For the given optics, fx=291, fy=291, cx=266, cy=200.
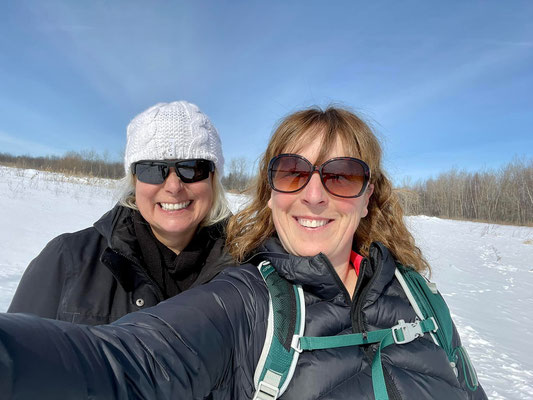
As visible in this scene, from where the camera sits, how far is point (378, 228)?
75.8 inches

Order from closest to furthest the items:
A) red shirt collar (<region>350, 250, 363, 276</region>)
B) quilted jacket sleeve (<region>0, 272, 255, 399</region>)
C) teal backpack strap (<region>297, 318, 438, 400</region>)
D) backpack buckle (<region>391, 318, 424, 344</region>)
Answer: quilted jacket sleeve (<region>0, 272, 255, 399</region>) < teal backpack strap (<region>297, 318, 438, 400</region>) < backpack buckle (<region>391, 318, 424, 344</region>) < red shirt collar (<region>350, 250, 363, 276</region>)

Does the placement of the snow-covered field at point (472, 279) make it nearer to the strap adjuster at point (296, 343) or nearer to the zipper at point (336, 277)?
the zipper at point (336, 277)

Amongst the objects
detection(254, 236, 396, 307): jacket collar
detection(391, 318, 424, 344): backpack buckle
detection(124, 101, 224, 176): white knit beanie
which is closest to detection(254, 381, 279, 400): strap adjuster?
detection(254, 236, 396, 307): jacket collar

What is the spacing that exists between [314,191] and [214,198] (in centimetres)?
86

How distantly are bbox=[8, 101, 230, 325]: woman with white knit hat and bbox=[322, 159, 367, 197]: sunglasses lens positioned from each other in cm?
78

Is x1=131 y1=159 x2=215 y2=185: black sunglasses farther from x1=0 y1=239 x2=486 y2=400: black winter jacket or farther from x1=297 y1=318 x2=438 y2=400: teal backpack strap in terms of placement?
x1=297 y1=318 x2=438 y2=400: teal backpack strap

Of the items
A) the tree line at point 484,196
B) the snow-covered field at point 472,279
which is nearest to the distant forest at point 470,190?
the tree line at point 484,196

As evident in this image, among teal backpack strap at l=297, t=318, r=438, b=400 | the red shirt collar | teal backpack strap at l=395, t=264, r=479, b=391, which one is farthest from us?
the red shirt collar

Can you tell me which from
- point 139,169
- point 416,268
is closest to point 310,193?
point 416,268

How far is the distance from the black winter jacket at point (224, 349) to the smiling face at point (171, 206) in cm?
59

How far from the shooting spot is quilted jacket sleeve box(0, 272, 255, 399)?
21.6 inches

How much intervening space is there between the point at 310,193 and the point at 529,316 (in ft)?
18.4

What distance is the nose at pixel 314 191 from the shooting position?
143 cm

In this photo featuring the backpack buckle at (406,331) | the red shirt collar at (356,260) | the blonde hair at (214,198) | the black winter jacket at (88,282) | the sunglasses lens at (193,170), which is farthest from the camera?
the blonde hair at (214,198)
